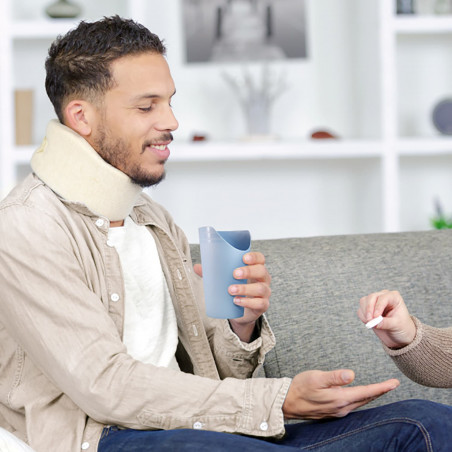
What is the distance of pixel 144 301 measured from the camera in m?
1.59

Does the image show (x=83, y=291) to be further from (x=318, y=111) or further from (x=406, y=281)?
(x=318, y=111)

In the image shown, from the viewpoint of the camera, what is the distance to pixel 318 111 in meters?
3.94

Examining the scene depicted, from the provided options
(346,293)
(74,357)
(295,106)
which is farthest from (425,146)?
(74,357)

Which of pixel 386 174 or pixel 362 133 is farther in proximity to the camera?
pixel 362 133

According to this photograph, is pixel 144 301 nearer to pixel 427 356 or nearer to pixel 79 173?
pixel 79 173

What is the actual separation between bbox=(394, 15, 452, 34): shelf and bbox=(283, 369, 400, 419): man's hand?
2.57 m

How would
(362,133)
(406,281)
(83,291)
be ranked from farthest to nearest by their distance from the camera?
1. (362,133)
2. (406,281)
3. (83,291)

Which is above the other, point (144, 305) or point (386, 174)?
point (386, 174)

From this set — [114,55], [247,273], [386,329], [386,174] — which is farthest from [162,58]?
[386,174]

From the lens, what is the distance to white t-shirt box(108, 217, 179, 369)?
60.9 inches

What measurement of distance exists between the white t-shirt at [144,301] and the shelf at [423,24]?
2321 millimetres

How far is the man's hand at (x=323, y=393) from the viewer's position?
1.33 metres

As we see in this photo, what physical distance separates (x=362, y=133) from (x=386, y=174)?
0.35 m

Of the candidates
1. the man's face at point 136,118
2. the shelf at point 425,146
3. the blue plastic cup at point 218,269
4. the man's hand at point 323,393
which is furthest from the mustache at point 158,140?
the shelf at point 425,146
